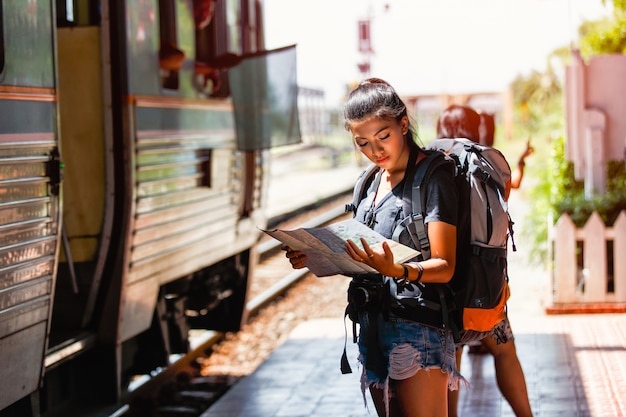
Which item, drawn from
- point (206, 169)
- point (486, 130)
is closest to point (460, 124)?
point (486, 130)

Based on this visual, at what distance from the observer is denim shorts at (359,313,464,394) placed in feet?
10.8

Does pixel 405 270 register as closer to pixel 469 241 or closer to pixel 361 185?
pixel 469 241

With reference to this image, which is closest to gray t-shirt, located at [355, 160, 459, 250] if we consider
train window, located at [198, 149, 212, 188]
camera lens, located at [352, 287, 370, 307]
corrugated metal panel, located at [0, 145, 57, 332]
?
camera lens, located at [352, 287, 370, 307]

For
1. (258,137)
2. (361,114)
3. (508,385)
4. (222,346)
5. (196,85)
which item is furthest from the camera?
(222,346)

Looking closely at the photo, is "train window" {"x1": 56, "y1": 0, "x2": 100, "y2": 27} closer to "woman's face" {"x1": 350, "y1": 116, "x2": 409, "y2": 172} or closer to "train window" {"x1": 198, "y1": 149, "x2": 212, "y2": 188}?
"train window" {"x1": 198, "y1": 149, "x2": 212, "y2": 188}

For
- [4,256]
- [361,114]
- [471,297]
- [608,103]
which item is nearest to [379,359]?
[471,297]

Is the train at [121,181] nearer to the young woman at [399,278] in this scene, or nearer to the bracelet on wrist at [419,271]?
the young woman at [399,278]

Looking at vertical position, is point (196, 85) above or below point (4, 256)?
above

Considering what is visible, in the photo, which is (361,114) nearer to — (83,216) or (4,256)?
(4,256)

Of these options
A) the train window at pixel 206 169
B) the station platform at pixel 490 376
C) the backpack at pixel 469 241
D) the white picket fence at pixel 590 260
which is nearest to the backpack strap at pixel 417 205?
the backpack at pixel 469 241

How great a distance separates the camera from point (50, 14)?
454 cm

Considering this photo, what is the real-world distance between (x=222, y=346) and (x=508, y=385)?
14.7ft

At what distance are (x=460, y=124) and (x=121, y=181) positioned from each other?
1944 mm

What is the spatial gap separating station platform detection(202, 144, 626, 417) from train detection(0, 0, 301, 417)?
791 millimetres
